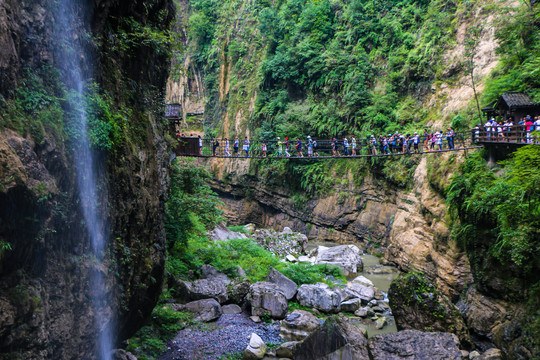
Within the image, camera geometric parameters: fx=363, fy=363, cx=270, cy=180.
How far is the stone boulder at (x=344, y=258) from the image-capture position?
1762 centimetres

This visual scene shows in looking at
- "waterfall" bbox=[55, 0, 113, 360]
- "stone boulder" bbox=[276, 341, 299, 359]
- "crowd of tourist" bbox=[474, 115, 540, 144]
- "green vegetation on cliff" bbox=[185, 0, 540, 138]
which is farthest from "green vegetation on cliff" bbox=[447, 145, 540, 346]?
"waterfall" bbox=[55, 0, 113, 360]

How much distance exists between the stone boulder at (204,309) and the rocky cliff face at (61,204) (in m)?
3.65

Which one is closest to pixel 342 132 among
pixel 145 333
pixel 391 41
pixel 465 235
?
pixel 391 41

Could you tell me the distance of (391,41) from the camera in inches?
959

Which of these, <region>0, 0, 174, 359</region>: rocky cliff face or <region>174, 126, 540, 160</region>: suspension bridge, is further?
<region>174, 126, 540, 160</region>: suspension bridge

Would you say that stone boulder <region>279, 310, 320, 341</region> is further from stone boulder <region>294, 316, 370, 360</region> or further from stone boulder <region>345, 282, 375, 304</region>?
stone boulder <region>345, 282, 375, 304</region>

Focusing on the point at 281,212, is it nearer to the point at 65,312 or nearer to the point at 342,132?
the point at 342,132

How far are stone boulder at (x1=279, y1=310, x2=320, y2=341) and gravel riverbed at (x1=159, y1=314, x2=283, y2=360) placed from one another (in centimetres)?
27

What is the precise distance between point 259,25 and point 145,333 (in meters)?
29.5

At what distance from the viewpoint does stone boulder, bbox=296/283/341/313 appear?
12867 mm

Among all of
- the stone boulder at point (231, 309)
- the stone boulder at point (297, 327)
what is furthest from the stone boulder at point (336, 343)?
the stone boulder at point (231, 309)

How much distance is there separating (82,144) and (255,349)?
22.5ft

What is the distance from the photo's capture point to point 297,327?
10.7 metres

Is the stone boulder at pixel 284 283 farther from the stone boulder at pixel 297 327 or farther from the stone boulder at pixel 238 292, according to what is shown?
the stone boulder at pixel 297 327
